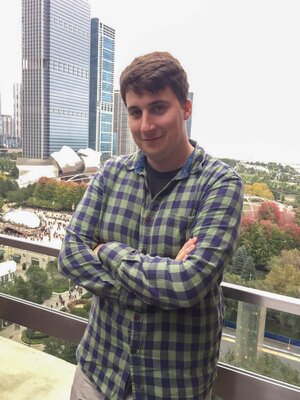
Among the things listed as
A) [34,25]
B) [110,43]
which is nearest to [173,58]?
[110,43]

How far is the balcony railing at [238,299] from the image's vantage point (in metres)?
1.23

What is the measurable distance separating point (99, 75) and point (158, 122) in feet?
8.99

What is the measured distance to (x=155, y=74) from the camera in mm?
842

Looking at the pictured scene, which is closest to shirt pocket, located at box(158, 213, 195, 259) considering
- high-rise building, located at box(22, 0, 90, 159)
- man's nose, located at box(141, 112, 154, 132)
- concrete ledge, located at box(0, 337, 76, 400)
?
man's nose, located at box(141, 112, 154, 132)

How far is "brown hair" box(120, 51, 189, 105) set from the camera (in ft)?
2.78

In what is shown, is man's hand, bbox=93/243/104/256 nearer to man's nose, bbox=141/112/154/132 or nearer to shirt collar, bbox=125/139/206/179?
shirt collar, bbox=125/139/206/179

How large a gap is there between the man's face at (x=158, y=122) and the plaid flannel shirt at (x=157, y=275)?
71mm

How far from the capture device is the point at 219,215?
0.82m

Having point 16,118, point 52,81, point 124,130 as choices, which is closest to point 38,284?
point 124,130

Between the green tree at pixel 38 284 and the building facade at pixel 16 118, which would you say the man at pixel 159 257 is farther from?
the building facade at pixel 16 118

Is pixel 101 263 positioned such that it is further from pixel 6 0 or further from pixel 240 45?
pixel 6 0

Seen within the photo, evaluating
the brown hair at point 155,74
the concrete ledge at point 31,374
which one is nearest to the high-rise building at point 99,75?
the concrete ledge at point 31,374

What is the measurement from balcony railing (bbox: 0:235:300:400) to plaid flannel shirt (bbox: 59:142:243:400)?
1.09 feet

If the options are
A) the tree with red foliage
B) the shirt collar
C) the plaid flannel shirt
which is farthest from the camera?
the tree with red foliage
